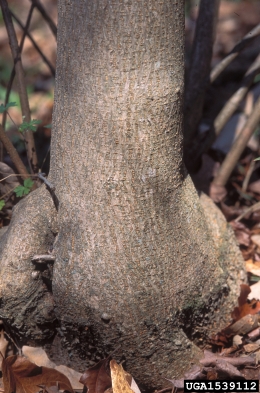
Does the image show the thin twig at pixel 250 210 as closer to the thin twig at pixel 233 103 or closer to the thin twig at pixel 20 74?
the thin twig at pixel 233 103

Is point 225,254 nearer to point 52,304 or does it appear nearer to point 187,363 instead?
point 187,363

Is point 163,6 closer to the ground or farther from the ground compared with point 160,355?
farther from the ground

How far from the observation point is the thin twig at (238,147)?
215 centimetres

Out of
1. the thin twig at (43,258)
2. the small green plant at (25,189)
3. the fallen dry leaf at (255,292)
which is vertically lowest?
the fallen dry leaf at (255,292)

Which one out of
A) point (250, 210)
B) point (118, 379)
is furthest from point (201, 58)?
point (118, 379)

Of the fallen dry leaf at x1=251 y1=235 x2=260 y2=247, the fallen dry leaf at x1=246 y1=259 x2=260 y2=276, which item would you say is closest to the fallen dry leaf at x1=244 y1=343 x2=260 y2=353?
the fallen dry leaf at x1=246 y1=259 x2=260 y2=276

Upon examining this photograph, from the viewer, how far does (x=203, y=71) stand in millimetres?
2289

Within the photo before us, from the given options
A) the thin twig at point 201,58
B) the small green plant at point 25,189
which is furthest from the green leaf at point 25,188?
the thin twig at point 201,58

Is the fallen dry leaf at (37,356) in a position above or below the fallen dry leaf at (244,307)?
below

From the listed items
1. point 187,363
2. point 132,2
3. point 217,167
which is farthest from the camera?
point 217,167

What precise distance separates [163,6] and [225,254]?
107 cm

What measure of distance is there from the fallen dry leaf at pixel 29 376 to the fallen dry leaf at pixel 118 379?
0.21 metres

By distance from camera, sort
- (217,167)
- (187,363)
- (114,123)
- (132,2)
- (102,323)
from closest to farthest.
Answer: (132,2)
(114,123)
(102,323)
(187,363)
(217,167)

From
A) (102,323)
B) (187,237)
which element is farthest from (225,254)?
(102,323)
